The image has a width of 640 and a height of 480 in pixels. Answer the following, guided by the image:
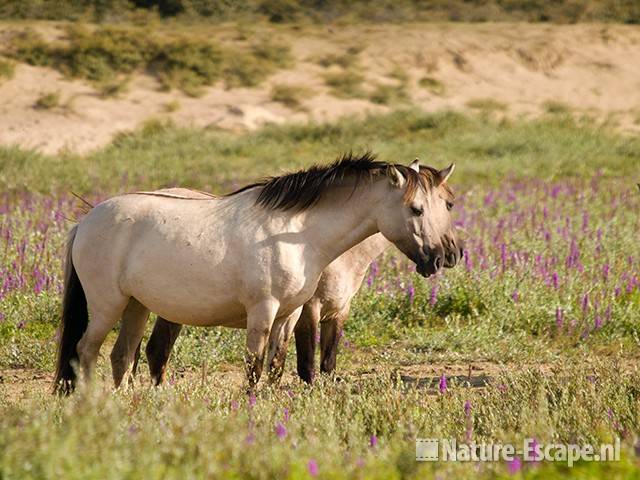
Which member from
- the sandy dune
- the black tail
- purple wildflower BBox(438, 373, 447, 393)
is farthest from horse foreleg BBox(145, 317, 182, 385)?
the sandy dune

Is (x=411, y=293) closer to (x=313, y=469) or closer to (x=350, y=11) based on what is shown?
(x=313, y=469)

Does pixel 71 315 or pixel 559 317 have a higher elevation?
pixel 559 317

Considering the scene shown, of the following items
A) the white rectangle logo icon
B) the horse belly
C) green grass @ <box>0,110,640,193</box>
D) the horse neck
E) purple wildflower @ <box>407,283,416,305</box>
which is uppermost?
green grass @ <box>0,110,640,193</box>

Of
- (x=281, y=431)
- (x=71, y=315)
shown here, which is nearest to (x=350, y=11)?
(x=71, y=315)

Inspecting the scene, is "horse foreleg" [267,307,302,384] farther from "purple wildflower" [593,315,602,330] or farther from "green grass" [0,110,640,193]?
"green grass" [0,110,640,193]

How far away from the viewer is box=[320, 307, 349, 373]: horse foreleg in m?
7.37

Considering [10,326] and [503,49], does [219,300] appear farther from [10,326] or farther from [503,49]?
[503,49]

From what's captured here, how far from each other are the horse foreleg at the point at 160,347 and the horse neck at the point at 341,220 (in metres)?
1.41

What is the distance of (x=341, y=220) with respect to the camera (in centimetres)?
650

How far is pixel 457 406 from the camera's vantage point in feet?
19.7

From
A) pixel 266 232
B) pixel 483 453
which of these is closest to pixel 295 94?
pixel 266 232

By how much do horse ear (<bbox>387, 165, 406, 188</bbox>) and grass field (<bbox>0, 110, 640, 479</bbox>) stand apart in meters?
1.06

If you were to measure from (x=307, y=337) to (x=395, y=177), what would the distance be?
1.40 meters

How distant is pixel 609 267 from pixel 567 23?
1133 inches
